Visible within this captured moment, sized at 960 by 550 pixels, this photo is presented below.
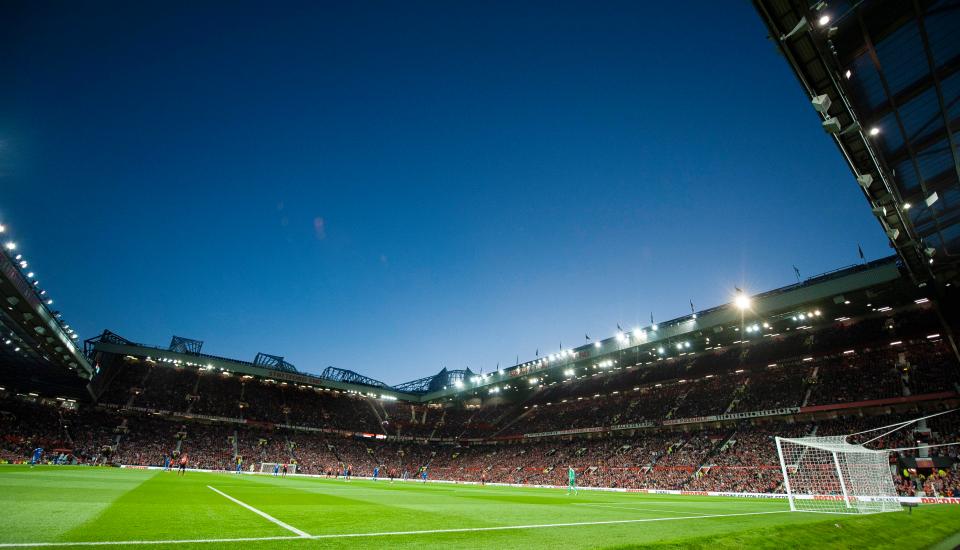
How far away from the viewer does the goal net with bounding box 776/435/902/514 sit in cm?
1482

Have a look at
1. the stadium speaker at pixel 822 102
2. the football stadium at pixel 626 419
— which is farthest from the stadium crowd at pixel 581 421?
the stadium speaker at pixel 822 102

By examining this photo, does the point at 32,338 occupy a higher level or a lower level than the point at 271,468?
higher

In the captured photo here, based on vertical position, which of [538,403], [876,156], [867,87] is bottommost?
[538,403]

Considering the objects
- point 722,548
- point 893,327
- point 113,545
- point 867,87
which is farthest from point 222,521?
point 893,327

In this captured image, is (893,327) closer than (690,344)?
Yes

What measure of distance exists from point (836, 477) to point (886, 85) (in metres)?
25.7

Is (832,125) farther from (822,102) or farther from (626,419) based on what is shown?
(626,419)

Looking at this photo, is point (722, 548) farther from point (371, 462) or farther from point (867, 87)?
point (371, 462)

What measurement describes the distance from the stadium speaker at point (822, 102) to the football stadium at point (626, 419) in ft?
0.14

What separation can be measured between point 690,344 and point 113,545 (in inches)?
1838

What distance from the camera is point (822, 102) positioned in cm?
977

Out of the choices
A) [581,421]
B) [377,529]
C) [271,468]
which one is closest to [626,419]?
[581,421]

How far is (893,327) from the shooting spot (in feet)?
117

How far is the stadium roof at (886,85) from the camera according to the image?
331 inches
